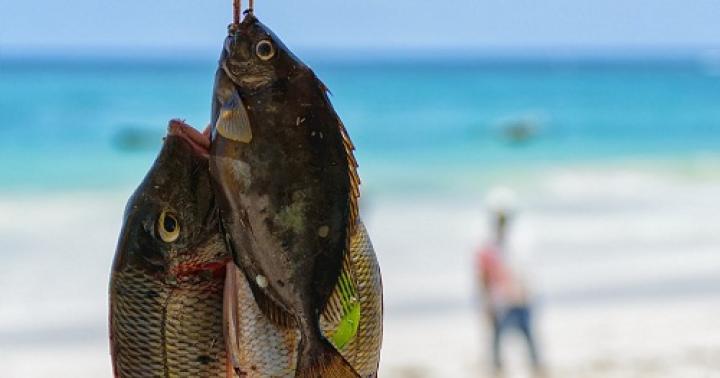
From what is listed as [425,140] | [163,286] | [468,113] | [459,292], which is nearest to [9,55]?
[468,113]

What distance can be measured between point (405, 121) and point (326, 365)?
32697mm

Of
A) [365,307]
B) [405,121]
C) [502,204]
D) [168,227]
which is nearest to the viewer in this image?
[168,227]

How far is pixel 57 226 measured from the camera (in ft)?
46.4

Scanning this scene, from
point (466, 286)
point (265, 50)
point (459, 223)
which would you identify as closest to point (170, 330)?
point (265, 50)

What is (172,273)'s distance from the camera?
1.84 metres

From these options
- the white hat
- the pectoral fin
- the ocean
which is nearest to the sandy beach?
the ocean

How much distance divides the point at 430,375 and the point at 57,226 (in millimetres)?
7677

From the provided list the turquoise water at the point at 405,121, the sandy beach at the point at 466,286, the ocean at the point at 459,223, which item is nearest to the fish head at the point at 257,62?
the ocean at the point at 459,223

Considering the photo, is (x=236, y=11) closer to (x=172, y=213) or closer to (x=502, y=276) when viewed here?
(x=172, y=213)

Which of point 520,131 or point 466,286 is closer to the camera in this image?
point 466,286

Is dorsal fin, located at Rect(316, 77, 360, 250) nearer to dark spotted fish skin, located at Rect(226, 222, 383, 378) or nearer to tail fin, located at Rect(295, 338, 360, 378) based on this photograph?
dark spotted fish skin, located at Rect(226, 222, 383, 378)

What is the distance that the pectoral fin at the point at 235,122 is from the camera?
1705mm

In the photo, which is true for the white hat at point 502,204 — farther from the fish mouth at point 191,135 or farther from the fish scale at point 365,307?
the fish mouth at point 191,135

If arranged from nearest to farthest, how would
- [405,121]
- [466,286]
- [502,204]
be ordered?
[502,204]
[466,286]
[405,121]
